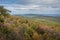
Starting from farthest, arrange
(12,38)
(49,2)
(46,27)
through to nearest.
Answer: (49,2)
(46,27)
(12,38)

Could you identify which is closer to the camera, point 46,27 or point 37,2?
point 46,27

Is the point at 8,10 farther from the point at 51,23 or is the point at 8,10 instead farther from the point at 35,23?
the point at 51,23

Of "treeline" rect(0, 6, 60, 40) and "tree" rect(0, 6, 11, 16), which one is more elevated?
"tree" rect(0, 6, 11, 16)

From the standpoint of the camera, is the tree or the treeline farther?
the tree

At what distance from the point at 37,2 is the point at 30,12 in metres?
0.69

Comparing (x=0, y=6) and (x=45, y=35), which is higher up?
(x=0, y=6)

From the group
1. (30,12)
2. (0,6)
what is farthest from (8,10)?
(30,12)

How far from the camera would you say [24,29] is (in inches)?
371

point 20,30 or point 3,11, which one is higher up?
point 3,11

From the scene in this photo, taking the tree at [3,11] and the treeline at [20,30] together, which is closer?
the treeline at [20,30]

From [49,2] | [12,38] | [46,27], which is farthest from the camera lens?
[49,2]

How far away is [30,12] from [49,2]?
1099mm

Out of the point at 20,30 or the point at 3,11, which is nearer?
the point at 20,30

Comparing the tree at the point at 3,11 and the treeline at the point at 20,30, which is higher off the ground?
the tree at the point at 3,11
